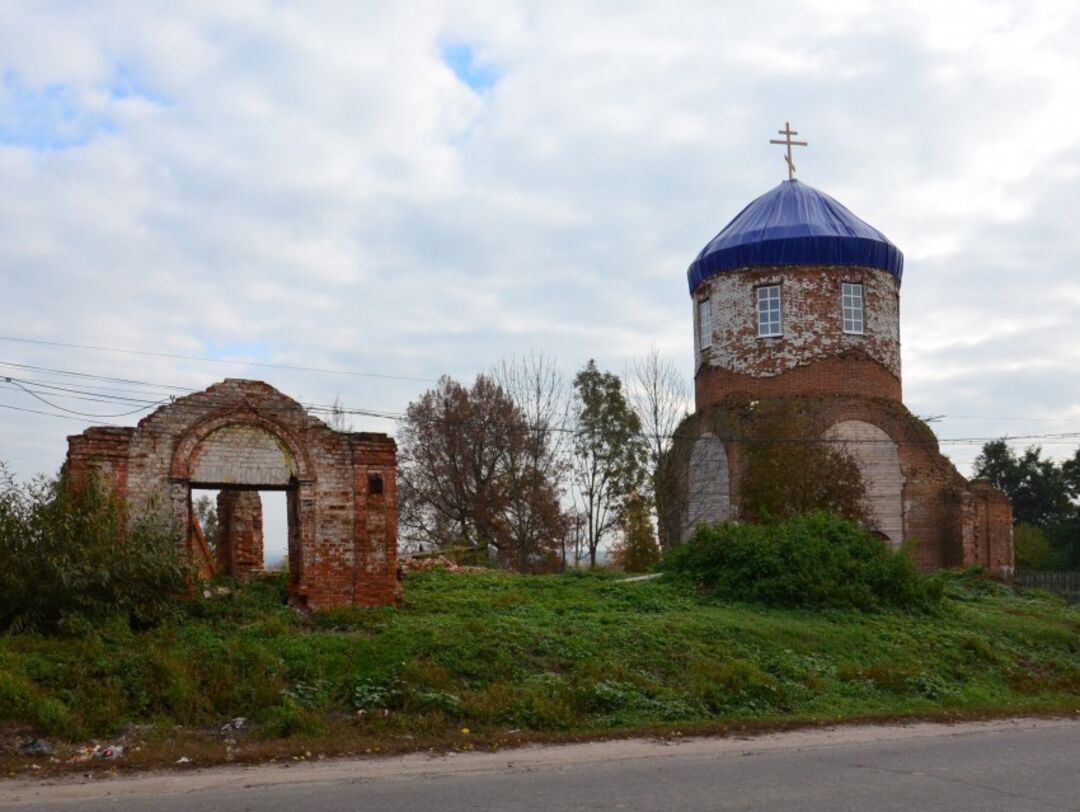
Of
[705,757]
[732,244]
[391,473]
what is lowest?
[705,757]

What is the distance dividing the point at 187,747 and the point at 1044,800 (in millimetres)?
7435

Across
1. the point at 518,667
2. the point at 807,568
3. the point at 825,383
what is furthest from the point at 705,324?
the point at 518,667

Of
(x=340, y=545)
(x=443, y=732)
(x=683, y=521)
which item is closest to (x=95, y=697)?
(x=443, y=732)

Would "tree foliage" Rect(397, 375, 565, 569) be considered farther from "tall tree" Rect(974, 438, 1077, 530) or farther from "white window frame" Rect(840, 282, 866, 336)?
"tall tree" Rect(974, 438, 1077, 530)

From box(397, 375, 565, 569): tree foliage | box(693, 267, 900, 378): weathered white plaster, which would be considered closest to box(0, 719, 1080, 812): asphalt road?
box(693, 267, 900, 378): weathered white plaster

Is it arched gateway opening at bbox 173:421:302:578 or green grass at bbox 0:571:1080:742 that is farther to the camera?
arched gateway opening at bbox 173:421:302:578

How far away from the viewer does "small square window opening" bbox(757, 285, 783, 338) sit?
1197 inches

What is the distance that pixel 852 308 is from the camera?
30547 millimetres

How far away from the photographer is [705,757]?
1072 centimetres

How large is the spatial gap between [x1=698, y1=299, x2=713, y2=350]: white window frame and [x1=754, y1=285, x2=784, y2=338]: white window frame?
1.59 metres

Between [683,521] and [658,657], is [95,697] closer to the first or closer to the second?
[658,657]

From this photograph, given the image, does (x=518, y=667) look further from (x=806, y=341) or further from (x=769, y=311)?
(x=769, y=311)

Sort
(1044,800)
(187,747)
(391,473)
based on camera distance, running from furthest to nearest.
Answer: (391,473), (187,747), (1044,800)

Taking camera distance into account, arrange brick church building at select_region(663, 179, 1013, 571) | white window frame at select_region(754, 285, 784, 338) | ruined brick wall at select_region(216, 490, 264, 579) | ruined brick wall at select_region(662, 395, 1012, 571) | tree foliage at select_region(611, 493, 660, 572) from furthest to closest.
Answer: tree foliage at select_region(611, 493, 660, 572)
white window frame at select_region(754, 285, 784, 338)
brick church building at select_region(663, 179, 1013, 571)
ruined brick wall at select_region(662, 395, 1012, 571)
ruined brick wall at select_region(216, 490, 264, 579)
